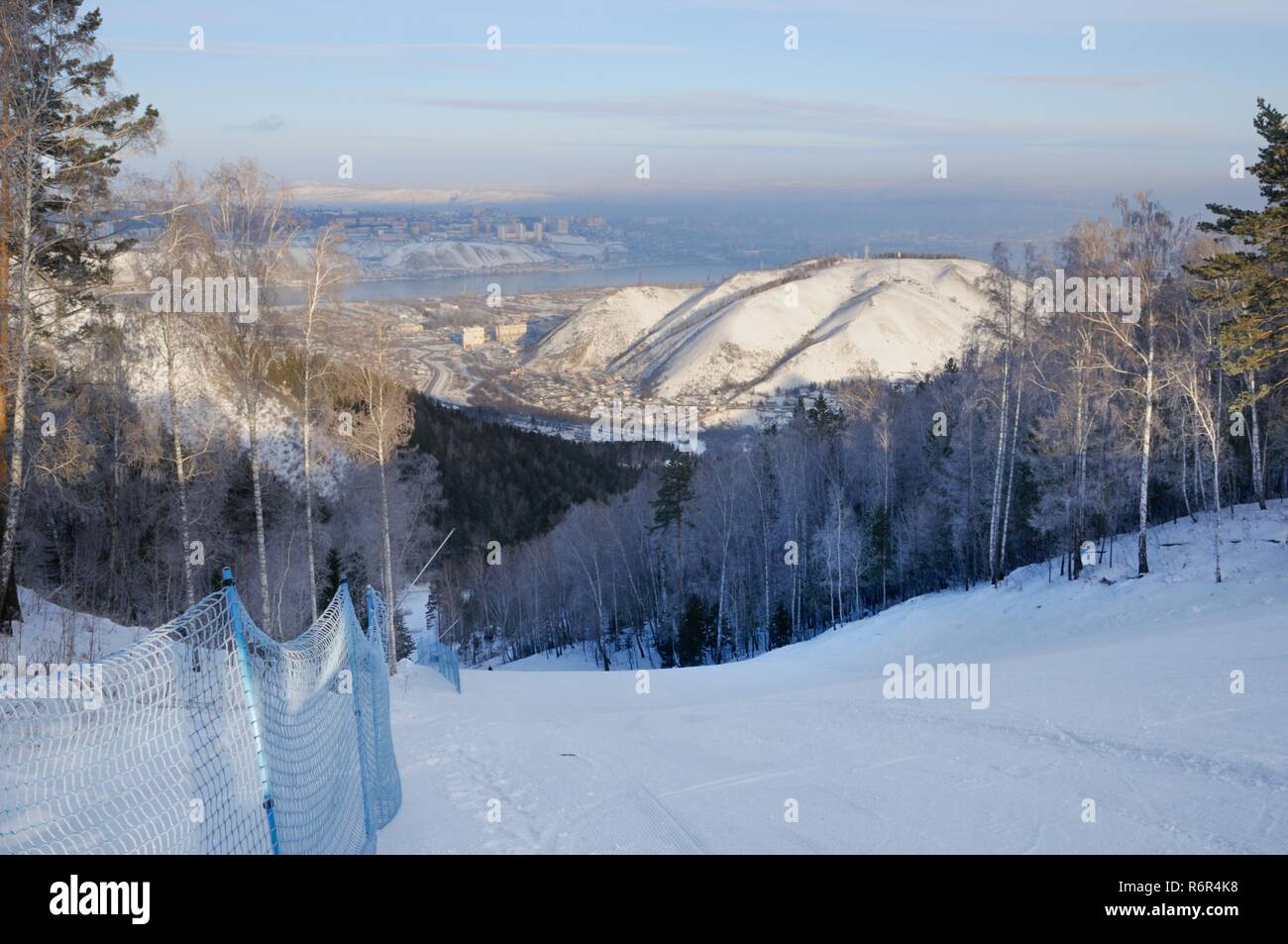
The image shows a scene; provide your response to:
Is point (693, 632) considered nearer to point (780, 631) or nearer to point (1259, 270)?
point (780, 631)

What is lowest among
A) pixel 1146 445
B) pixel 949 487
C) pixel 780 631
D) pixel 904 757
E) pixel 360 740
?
pixel 780 631

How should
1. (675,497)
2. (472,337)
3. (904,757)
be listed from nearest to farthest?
(904,757) → (675,497) → (472,337)

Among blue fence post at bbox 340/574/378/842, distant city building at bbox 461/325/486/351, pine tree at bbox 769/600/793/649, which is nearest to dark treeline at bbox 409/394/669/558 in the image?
pine tree at bbox 769/600/793/649

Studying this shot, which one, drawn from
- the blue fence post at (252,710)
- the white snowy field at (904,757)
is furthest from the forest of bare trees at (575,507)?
the blue fence post at (252,710)

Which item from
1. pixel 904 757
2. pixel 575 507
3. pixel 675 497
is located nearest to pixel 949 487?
pixel 675 497

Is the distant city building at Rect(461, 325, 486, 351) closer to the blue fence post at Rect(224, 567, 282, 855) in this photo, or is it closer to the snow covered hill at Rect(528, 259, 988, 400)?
the snow covered hill at Rect(528, 259, 988, 400)

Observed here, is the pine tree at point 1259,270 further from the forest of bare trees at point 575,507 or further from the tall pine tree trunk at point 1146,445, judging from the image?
the tall pine tree trunk at point 1146,445
